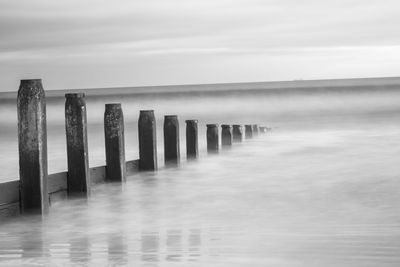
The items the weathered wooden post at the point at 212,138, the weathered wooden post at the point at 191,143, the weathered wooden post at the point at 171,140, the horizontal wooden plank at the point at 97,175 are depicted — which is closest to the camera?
the horizontal wooden plank at the point at 97,175

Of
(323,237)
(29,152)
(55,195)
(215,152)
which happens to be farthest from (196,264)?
(215,152)

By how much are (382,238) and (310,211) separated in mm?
1459

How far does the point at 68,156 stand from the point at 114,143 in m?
1.19

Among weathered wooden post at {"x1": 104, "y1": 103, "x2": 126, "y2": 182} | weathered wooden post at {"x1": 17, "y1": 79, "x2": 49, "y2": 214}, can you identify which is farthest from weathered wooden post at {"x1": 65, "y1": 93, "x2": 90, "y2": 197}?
weathered wooden post at {"x1": 104, "y1": 103, "x2": 126, "y2": 182}

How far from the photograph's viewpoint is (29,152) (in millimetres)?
6000

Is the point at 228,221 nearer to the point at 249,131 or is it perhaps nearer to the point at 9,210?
the point at 9,210

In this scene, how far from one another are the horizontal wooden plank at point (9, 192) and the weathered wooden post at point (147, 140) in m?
3.40

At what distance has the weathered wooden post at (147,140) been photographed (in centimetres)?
937

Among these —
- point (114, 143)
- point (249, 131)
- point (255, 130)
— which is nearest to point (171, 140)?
point (114, 143)

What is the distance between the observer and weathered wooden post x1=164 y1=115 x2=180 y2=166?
34.1 ft

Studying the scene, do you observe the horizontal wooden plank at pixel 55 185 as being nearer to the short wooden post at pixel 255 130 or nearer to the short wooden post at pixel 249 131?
the short wooden post at pixel 249 131

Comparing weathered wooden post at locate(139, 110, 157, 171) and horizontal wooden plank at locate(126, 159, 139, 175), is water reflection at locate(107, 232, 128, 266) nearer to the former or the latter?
horizontal wooden plank at locate(126, 159, 139, 175)

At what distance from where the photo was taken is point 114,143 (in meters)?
8.15

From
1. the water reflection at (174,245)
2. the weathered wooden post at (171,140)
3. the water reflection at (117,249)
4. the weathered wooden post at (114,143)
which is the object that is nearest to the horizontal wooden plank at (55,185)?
the weathered wooden post at (114,143)
